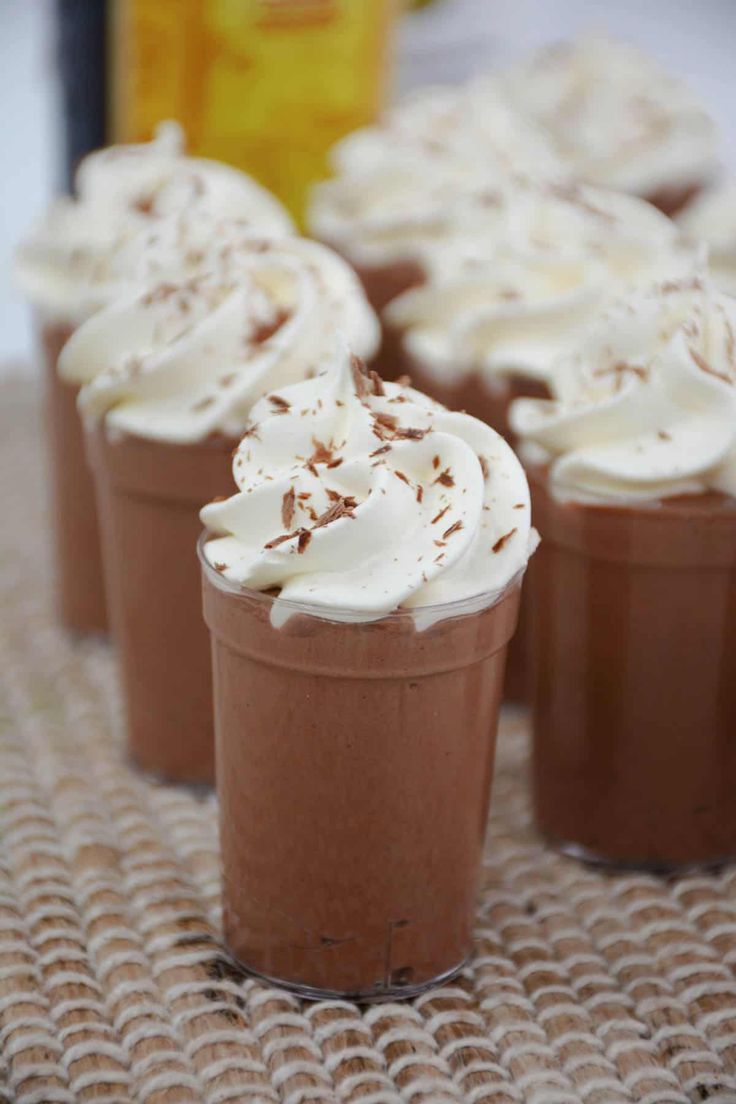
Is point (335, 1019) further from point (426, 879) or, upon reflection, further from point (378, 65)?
point (378, 65)

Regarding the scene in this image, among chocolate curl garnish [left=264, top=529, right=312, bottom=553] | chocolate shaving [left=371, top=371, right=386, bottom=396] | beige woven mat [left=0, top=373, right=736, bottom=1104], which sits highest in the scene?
chocolate shaving [left=371, top=371, right=386, bottom=396]

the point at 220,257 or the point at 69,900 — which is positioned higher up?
the point at 220,257

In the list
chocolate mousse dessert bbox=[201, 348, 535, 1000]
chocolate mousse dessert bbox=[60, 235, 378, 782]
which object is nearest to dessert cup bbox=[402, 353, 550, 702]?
chocolate mousse dessert bbox=[60, 235, 378, 782]

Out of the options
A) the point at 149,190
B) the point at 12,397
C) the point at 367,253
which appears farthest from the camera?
the point at 12,397

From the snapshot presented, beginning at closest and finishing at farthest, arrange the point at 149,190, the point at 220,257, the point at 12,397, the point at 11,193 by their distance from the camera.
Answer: the point at 220,257 → the point at 149,190 → the point at 12,397 → the point at 11,193

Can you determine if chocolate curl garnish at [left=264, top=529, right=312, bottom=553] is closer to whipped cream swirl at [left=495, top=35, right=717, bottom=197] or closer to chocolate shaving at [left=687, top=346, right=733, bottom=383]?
chocolate shaving at [left=687, top=346, right=733, bottom=383]

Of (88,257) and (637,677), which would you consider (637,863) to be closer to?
(637,677)

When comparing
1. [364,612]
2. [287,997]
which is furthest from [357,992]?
[364,612]

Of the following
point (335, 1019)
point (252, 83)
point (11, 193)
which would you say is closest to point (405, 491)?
point (335, 1019)
